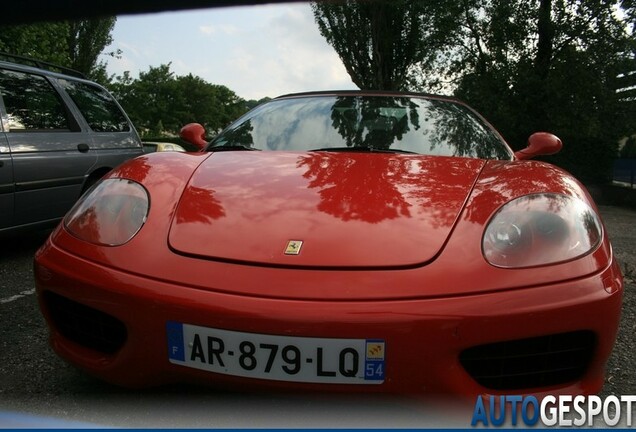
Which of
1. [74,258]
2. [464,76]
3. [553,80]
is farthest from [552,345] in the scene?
[464,76]

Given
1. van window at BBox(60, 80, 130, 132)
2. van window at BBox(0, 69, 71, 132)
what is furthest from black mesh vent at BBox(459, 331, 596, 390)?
van window at BBox(60, 80, 130, 132)

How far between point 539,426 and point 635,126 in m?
10.5

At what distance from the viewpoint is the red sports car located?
45.1 inches

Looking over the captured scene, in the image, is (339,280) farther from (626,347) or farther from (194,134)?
(194,134)

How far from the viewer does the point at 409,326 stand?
113 centimetres

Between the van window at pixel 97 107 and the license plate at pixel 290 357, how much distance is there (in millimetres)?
3685

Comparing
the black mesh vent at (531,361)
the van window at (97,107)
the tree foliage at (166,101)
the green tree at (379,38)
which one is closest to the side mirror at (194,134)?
the van window at (97,107)

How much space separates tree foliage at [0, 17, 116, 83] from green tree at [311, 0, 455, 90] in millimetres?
7067

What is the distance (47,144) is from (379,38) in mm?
12798

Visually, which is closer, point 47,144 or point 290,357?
point 290,357

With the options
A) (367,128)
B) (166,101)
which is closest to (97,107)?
(367,128)

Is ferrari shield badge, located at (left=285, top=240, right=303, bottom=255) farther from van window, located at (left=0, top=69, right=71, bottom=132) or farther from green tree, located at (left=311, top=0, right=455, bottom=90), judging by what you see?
green tree, located at (left=311, top=0, right=455, bottom=90)

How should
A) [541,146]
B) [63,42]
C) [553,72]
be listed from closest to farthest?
[541,146], [553,72], [63,42]

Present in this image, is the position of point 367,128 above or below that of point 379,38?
below
